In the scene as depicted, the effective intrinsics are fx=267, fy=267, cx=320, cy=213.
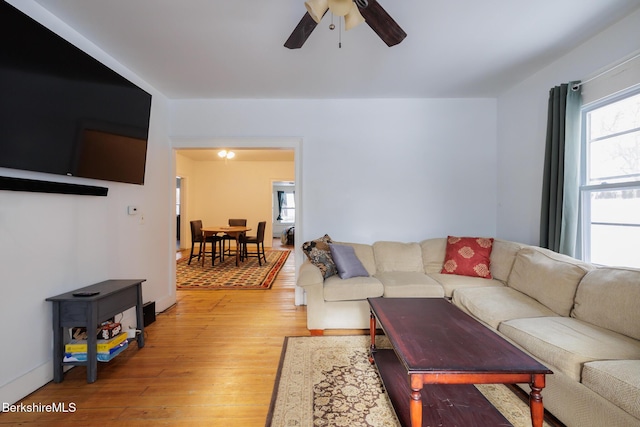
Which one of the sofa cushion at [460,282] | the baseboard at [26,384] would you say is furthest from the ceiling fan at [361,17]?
the baseboard at [26,384]

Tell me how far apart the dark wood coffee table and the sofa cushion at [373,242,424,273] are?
4.15ft

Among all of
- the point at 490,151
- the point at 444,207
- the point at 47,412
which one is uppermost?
the point at 490,151

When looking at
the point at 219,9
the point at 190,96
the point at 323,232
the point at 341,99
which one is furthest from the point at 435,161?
the point at 190,96

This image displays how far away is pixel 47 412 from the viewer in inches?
64.5

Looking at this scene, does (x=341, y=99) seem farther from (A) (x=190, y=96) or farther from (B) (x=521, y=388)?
(B) (x=521, y=388)

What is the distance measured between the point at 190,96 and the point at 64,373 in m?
3.05

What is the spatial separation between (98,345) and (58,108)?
1695 millimetres

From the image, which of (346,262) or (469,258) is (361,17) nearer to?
(346,262)

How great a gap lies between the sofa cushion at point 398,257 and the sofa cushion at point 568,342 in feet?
Answer: 4.55

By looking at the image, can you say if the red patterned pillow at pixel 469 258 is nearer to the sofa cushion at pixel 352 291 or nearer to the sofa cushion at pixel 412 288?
the sofa cushion at pixel 412 288

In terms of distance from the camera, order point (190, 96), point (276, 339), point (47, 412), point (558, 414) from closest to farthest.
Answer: point (558, 414) < point (47, 412) < point (276, 339) < point (190, 96)

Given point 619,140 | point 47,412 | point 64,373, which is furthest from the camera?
point 619,140

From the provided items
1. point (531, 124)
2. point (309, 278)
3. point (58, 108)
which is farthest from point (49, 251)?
point (531, 124)

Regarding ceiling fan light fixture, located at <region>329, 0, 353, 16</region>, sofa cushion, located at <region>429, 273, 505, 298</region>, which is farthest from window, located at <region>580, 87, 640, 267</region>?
ceiling fan light fixture, located at <region>329, 0, 353, 16</region>
